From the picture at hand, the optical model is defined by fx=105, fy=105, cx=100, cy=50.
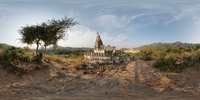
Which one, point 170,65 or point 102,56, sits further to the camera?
point 102,56

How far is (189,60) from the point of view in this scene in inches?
344

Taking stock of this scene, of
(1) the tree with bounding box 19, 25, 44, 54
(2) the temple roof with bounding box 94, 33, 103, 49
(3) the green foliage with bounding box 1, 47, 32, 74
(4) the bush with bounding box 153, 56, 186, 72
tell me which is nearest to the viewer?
(3) the green foliage with bounding box 1, 47, 32, 74

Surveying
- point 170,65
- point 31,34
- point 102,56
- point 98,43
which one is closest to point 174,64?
point 170,65

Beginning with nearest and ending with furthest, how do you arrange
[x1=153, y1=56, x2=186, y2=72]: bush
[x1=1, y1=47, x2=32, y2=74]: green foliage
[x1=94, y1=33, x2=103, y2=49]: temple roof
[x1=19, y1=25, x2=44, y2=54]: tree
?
[x1=1, y1=47, x2=32, y2=74]: green foliage → [x1=153, y1=56, x2=186, y2=72]: bush → [x1=19, y1=25, x2=44, y2=54]: tree → [x1=94, y1=33, x2=103, y2=49]: temple roof

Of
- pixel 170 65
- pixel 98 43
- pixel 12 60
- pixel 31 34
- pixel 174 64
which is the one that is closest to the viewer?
pixel 12 60

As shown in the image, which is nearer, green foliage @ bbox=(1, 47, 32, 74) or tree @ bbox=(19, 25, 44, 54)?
green foliage @ bbox=(1, 47, 32, 74)

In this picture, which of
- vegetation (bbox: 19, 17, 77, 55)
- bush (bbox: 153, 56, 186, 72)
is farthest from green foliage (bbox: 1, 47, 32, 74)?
bush (bbox: 153, 56, 186, 72)

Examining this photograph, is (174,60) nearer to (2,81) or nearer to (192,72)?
(192,72)

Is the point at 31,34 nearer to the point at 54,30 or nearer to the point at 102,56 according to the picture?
the point at 54,30

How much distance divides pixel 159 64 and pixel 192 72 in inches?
85.6

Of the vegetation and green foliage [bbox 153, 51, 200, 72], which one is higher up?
the vegetation

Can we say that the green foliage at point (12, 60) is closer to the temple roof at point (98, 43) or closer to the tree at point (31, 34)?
the tree at point (31, 34)

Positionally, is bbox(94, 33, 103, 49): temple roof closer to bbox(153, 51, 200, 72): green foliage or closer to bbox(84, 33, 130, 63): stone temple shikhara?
bbox(84, 33, 130, 63): stone temple shikhara

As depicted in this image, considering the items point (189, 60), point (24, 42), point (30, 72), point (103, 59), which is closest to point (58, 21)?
point (24, 42)
